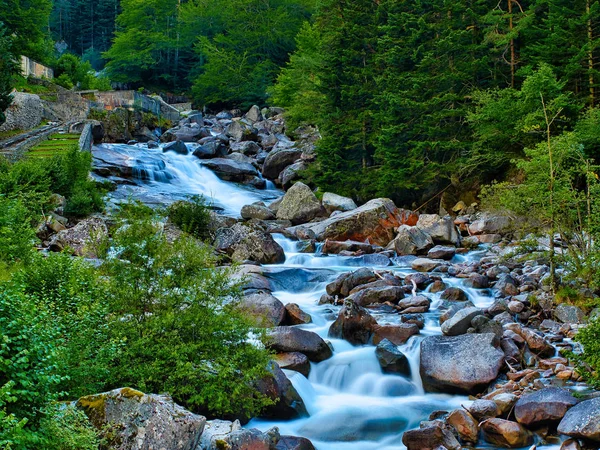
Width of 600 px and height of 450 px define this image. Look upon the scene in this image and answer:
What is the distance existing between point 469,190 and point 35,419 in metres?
22.2

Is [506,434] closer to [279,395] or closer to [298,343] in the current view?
[279,395]

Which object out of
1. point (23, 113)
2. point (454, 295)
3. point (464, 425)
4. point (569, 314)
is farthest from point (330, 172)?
point (464, 425)

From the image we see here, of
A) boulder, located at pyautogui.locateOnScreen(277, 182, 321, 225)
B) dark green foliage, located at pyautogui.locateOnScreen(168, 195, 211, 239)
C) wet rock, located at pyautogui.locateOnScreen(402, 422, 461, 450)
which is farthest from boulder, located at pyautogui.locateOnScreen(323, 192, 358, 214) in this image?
wet rock, located at pyautogui.locateOnScreen(402, 422, 461, 450)

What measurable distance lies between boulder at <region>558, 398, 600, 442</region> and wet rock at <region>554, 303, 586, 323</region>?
4263 millimetres

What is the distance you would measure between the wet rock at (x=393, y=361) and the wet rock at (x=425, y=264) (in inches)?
249

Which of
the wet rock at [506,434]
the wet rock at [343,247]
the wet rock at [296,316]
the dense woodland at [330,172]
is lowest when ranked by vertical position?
the wet rock at [343,247]

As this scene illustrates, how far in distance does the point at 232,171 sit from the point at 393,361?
21989 millimetres

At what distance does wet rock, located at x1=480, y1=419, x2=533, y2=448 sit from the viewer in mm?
8359

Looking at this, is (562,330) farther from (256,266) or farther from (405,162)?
(405,162)

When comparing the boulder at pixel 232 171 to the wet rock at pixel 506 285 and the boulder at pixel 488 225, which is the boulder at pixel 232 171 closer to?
the boulder at pixel 488 225

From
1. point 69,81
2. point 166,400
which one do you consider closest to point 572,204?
point 166,400

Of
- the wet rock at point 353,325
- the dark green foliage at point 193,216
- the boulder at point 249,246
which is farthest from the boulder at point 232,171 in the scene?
the wet rock at point 353,325

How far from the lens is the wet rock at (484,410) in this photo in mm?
8859

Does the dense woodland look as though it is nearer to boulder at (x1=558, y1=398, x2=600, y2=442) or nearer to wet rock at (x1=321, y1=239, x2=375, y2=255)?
boulder at (x1=558, y1=398, x2=600, y2=442)
